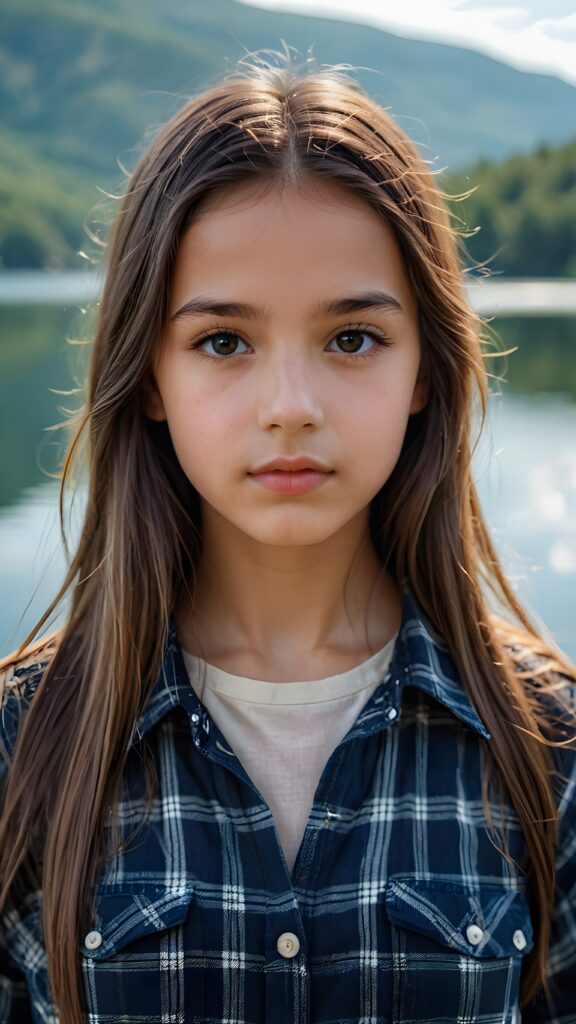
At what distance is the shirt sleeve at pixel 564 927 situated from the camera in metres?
1.33

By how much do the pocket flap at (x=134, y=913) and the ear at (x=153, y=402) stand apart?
579 millimetres

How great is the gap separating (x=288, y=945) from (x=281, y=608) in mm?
428

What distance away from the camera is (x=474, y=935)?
1223mm

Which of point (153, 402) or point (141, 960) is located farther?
point (153, 402)

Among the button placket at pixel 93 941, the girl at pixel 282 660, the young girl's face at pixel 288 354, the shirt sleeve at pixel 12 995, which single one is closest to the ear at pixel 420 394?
the girl at pixel 282 660

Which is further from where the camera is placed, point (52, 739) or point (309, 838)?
point (52, 739)

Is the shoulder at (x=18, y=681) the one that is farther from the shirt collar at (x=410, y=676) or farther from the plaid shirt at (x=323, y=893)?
the shirt collar at (x=410, y=676)

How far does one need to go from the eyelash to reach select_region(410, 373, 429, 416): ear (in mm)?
155

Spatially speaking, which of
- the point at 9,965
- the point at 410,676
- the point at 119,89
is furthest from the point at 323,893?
the point at 119,89

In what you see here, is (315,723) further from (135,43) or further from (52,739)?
(135,43)

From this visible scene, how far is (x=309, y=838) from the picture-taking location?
122 cm

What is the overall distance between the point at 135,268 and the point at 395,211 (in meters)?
0.32

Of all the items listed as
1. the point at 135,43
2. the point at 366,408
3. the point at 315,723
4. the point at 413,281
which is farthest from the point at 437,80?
the point at 315,723

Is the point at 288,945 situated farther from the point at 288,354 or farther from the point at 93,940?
the point at 288,354
